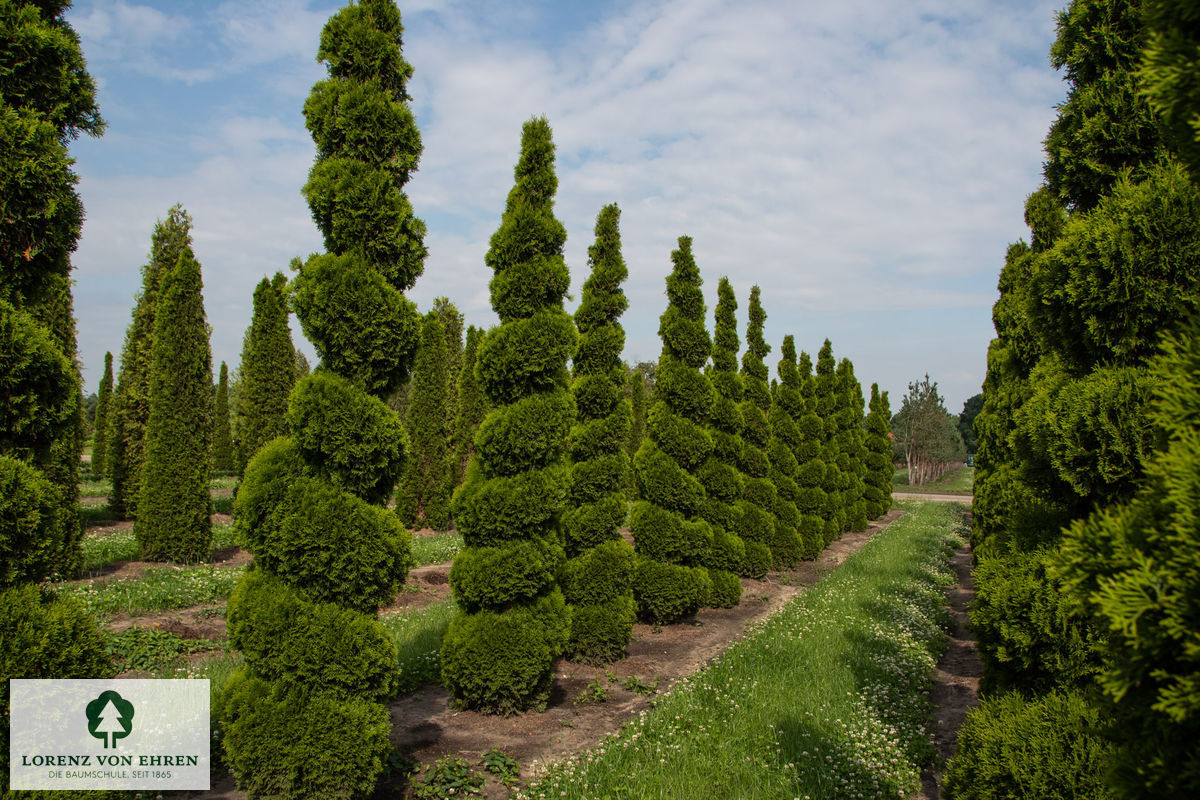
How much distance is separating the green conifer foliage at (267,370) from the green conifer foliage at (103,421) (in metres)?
13.9

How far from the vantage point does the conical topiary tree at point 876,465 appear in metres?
29.9

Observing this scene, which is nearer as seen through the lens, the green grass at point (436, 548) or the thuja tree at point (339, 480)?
the thuja tree at point (339, 480)

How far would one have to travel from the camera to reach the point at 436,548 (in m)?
16.9

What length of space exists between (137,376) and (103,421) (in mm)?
18244

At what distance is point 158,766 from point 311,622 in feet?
5.67

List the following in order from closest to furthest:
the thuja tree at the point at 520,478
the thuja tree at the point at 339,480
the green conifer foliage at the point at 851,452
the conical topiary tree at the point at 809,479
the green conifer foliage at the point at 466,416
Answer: the thuja tree at the point at 339,480 < the thuja tree at the point at 520,478 < the conical topiary tree at the point at 809,479 < the green conifer foliage at the point at 466,416 < the green conifer foliage at the point at 851,452

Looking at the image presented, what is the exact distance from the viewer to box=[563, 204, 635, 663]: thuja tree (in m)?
9.44

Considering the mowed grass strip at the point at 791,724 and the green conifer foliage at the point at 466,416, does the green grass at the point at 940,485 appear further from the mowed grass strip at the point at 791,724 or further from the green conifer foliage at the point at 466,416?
the mowed grass strip at the point at 791,724

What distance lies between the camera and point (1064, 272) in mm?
4812

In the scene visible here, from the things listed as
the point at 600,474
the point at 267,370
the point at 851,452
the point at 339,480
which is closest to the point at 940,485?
the point at 851,452

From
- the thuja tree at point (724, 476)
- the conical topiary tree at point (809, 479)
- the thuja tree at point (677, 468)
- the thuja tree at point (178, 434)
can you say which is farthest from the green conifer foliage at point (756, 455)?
the thuja tree at point (178, 434)

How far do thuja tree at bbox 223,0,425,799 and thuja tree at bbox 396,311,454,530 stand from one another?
1494 centimetres

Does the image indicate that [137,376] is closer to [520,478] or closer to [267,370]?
[267,370]

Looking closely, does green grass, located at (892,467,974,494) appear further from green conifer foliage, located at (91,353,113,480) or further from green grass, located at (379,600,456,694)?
green conifer foliage, located at (91,353,113,480)
